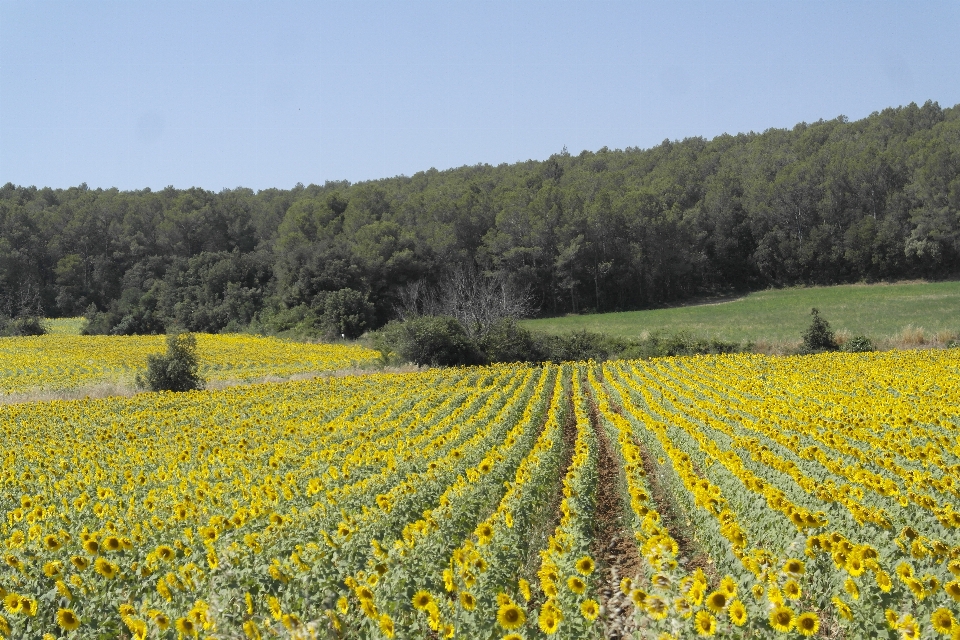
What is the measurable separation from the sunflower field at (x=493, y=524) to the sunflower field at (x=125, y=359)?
14742 millimetres

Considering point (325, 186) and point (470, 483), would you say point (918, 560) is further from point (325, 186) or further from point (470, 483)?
point (325, 186)

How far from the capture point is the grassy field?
39.7 metres

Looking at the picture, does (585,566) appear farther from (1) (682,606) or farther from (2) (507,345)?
(2) (507,345)

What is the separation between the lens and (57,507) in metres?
8.70

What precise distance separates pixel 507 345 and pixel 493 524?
32.1 m

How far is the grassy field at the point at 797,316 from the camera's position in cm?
3975

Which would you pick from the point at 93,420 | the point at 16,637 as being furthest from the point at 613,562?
the point at 93,420

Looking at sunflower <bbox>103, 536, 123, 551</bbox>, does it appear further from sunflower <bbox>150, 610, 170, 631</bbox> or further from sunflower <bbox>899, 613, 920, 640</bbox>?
sunflower <bbox>899, 613, 920, 640</bbox>

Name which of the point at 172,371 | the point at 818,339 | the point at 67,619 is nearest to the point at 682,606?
the point at 67,619

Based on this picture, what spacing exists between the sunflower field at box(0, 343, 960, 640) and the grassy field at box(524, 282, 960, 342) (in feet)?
80.9

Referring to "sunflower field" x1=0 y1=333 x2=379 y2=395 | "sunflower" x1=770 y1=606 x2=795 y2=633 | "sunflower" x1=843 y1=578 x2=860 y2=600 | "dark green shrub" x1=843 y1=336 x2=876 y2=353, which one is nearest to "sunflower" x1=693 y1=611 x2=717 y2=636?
"sunflower" x1=770 y1=606 x2=795 y2=633

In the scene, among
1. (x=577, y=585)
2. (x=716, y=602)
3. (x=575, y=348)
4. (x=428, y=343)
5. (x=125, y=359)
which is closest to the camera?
(x=716, y=602)

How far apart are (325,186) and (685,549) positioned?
97559 millimetres

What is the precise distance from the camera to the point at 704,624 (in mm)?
4176
